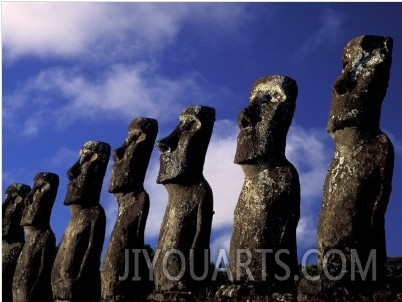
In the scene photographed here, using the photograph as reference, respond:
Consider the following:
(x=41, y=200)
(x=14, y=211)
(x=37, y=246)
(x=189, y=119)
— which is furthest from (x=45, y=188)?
(x=189, y=119)

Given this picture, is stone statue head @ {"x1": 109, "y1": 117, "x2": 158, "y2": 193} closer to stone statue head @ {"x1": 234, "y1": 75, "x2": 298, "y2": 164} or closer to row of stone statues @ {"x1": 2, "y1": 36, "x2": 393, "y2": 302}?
row of stone statues @ {"x1": 2, "y1": 36, "x2": 393, "y2": 302}

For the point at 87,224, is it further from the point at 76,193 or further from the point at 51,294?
the point at 51,294

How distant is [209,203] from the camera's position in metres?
9.77

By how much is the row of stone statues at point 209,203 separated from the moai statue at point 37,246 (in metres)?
0.02

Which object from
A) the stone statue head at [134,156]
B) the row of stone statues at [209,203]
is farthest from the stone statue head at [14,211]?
the stone statue head at [134,156]

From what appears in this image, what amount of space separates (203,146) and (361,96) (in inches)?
118

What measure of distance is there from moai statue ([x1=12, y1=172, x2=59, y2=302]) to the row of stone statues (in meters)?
0.02

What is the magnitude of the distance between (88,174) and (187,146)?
254 cm

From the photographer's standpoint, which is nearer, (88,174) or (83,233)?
(83,233)

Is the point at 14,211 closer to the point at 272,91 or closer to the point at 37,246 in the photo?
the point at 37,246

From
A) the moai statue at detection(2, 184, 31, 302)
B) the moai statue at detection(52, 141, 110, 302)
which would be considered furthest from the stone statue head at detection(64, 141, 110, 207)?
the moai statue at detection(2, 184, 31, 302)

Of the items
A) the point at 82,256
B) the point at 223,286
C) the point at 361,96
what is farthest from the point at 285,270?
the point at 82,256

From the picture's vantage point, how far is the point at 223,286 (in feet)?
27.3

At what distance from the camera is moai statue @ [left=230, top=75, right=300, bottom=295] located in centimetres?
826
